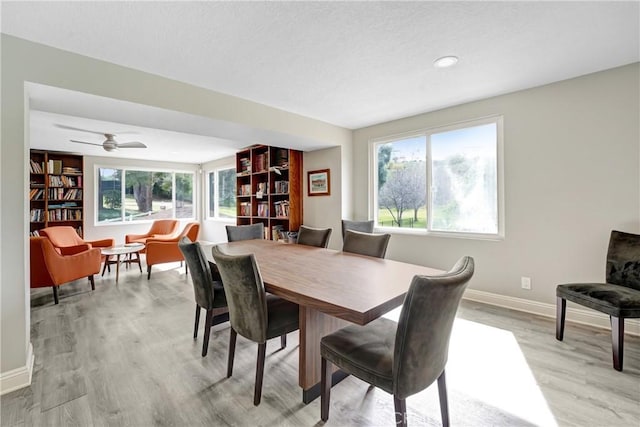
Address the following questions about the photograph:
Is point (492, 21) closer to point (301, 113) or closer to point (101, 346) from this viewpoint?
point (301, 113)

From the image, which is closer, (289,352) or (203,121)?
(289,352)

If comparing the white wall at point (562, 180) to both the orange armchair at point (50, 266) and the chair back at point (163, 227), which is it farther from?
the chair back at point (163, 227)

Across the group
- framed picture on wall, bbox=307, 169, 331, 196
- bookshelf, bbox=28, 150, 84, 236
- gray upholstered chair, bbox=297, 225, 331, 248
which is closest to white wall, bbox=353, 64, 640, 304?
gray upholstered chair, bbox=297, 225, 331, 248

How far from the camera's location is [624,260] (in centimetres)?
229

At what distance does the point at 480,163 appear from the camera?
3.34 m

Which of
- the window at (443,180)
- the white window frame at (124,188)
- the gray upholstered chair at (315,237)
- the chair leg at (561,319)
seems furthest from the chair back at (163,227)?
the chair leg at (561,319)

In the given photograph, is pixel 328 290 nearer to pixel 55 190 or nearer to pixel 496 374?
pixel 496 374

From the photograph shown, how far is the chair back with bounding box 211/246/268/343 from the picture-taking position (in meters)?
1.62

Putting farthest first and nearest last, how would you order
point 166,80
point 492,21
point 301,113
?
point 301,113, point 166,80, point 492,21

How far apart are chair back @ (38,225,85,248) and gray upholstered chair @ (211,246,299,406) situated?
4.23m

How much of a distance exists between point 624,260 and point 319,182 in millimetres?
3595

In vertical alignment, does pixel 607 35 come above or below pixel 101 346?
above

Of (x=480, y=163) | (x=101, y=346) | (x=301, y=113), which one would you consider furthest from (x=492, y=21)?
(x=101, y=346)

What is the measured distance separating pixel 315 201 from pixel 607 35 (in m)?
3.66
